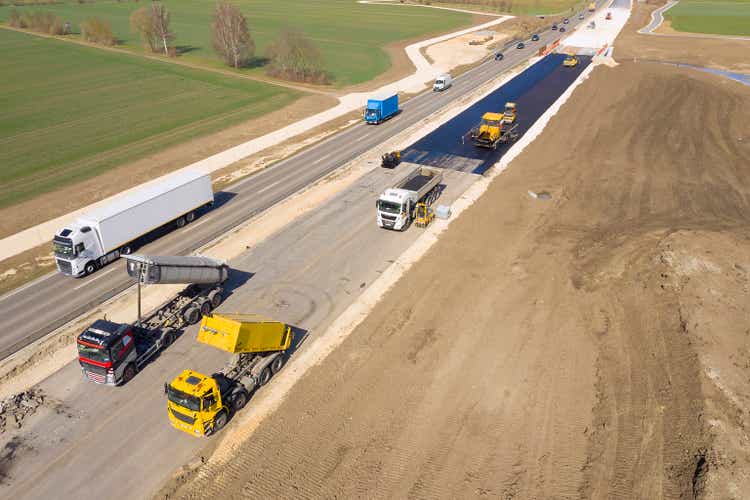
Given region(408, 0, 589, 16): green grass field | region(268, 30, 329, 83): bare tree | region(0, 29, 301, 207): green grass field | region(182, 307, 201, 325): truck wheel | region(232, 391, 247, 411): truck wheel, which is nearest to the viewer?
region(232, 391, 247, 411): truck wheel

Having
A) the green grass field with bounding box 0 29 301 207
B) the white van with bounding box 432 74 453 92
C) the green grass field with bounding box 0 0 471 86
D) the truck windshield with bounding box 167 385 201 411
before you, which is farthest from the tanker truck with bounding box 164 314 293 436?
the green grass field with bounding box 0 0 471 86

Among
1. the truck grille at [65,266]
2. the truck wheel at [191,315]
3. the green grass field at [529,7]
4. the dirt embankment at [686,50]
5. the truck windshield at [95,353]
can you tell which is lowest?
the truck wheel at [191,315]

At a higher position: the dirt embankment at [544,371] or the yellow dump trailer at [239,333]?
the yellow dump trailer at [239,333]

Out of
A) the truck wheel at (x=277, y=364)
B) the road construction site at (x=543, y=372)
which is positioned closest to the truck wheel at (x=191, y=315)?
the truck wheel at (x=277, y=364)

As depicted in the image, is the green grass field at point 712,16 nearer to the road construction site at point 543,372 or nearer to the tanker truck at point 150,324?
the road construction site at point 543,372

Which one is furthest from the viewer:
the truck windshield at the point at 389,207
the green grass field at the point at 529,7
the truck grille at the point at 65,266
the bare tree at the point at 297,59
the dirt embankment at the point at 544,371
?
the green grass field at the point at 529,7

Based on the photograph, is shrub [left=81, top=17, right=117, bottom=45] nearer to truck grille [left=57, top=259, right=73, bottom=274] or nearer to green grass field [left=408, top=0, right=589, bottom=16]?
truck grille [left=57, top=259, right=73, bottom=274]

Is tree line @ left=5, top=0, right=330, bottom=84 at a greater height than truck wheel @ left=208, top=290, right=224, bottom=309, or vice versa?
tree line @ left=5, top=0, right=330, bottom=84
